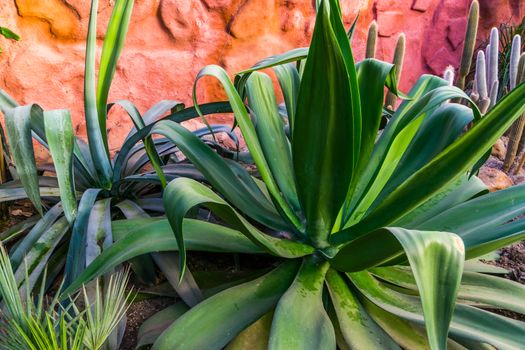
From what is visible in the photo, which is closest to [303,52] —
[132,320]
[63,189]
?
[63,189]

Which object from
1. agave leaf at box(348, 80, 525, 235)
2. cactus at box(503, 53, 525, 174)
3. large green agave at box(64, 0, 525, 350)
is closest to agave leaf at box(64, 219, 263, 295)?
large green agave at box(64, 0, 525, 350)

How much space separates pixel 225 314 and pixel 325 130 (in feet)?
1.41

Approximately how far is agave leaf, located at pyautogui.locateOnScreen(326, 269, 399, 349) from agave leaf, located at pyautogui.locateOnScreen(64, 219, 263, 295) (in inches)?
7.7

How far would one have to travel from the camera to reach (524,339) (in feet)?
3.45

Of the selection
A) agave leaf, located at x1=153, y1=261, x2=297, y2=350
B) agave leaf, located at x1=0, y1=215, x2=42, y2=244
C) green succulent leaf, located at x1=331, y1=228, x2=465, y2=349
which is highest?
green succulent leaf, located at x1=331, y1=228, x2=465, y2=349

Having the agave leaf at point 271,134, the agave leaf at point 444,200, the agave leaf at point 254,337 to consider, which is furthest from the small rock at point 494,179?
the agave leaf at point 254,337

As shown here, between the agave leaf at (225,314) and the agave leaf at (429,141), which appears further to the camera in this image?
the agave leaf at (429,141)

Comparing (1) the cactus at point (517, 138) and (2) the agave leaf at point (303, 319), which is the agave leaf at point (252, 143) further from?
(1) the cactus at point (517, 138)

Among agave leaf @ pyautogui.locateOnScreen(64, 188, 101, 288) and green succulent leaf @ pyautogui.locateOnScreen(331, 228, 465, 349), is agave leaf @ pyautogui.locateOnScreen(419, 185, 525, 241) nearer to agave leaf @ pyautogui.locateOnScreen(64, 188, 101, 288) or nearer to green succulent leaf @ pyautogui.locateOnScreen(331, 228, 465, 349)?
green succulent leaf @ pyautogui.locateOnScreen(331, 228, 465, 349)

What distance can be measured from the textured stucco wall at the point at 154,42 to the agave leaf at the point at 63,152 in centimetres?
144

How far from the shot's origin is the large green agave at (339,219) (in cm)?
103

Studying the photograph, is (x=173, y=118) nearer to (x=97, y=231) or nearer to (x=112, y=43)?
(x=112, y=43)

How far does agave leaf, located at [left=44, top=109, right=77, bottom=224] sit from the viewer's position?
1.23m

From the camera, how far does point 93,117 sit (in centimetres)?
154
